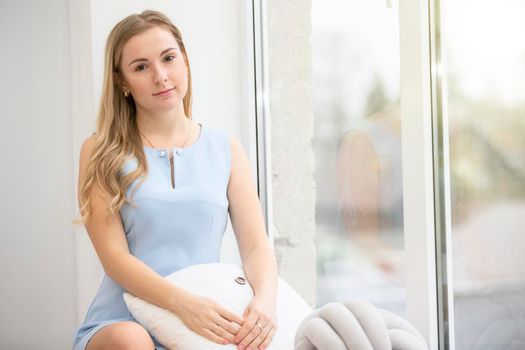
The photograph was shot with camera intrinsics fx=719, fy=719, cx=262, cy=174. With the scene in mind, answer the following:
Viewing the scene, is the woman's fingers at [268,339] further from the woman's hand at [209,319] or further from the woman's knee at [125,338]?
the woman's knee at [125,338]

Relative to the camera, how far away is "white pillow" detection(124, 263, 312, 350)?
58.1 inches

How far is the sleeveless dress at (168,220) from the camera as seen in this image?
5.57 ft

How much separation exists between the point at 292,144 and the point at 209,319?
1437mm

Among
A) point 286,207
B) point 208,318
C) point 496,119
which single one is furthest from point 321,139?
point 208,318

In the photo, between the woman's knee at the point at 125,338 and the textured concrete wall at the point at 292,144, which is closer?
the woman's knee at the point at 125,338

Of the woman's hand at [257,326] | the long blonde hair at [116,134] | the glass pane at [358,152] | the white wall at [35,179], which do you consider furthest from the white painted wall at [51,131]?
the woman's hand at [257,326]

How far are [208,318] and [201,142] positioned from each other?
565 mm

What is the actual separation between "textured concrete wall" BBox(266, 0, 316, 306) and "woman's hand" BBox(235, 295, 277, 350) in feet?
4.04

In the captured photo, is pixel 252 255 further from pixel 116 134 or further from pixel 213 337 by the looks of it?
pixel 116 134

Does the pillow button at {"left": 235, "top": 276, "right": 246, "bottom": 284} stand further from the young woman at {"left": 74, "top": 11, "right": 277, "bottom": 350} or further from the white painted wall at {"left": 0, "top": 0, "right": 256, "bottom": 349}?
the white painted wall at {"left": 0, "top": 0, "right": 256, "bottom": 349}

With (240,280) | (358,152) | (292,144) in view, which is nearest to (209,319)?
(240,280)

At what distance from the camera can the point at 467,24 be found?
183 cm

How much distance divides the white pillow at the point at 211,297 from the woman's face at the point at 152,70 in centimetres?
45

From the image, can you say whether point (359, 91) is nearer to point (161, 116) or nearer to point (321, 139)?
point (321, 139)
